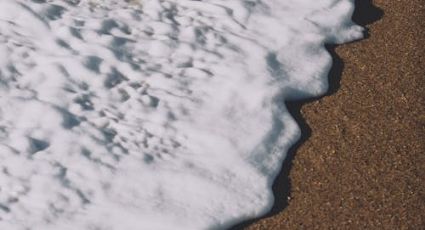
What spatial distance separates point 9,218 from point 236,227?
76 cm

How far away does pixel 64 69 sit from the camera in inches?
110

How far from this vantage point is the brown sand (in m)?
2.19

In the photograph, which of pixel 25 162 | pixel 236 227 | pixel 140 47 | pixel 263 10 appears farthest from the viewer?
pixel 263 10

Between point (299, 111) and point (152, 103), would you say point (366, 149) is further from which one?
point (152, 103)

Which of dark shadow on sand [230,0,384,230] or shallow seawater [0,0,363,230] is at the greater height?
shallow seawater [0,0,363,230]

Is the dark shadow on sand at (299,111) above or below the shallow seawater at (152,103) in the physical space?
below

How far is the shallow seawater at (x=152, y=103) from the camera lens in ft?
7.38

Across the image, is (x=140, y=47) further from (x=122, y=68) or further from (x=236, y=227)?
(x=236, y=227)

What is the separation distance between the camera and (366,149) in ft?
7.95

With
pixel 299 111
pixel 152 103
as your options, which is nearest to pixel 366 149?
pixel 299 111

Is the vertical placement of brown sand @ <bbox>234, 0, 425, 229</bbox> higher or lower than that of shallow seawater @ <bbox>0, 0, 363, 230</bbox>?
lower

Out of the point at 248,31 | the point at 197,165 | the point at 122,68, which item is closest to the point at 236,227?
the point at 197,165

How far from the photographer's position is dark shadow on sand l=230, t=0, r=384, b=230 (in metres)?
2.24

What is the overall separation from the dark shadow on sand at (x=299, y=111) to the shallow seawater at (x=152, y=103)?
28mm
